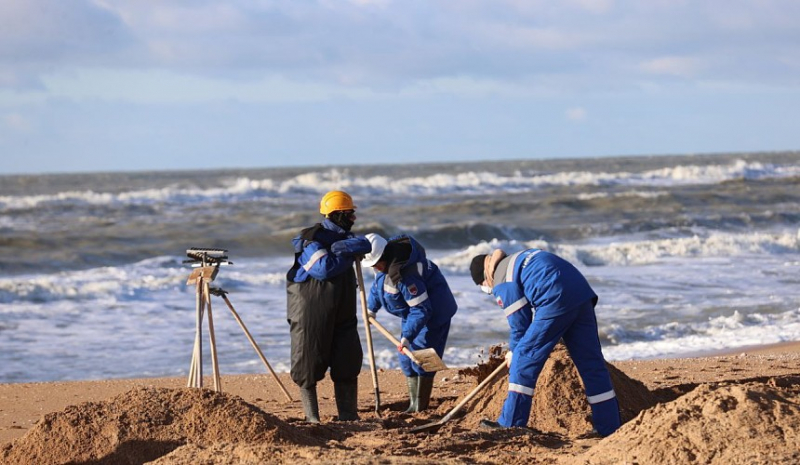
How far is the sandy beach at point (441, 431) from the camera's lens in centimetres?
514

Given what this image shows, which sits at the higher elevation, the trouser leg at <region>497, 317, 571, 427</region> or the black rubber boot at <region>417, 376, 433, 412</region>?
the trouser leg at <region>497, 317, 571, 427</region>

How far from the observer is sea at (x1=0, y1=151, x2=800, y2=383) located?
12.2 metres

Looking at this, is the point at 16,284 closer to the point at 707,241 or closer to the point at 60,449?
the point at 60,449

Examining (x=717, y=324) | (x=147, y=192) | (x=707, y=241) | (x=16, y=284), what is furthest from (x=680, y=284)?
(x=147, y=192)

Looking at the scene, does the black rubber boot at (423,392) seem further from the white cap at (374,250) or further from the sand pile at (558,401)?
the white cap at (374,250)

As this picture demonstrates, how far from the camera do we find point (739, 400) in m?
5.35

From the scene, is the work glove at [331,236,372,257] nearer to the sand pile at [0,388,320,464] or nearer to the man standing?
the man standing

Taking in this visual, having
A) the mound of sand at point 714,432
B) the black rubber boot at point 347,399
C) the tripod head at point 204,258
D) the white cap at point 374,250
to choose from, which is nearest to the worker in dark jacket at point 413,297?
the white cap at point 374,250

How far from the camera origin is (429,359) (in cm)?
746

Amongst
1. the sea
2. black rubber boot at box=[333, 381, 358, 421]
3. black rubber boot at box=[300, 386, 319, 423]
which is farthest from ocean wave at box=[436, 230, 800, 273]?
black rubber boot at box=[300, 386, 319, 423]

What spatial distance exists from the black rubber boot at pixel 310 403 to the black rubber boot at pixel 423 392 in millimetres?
917

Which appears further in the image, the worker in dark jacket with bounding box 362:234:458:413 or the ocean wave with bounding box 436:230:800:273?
the ocean wave with bounding box 436:230:800:273

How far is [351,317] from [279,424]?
1.52m

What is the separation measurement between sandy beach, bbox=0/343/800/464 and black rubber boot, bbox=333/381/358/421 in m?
0.25
